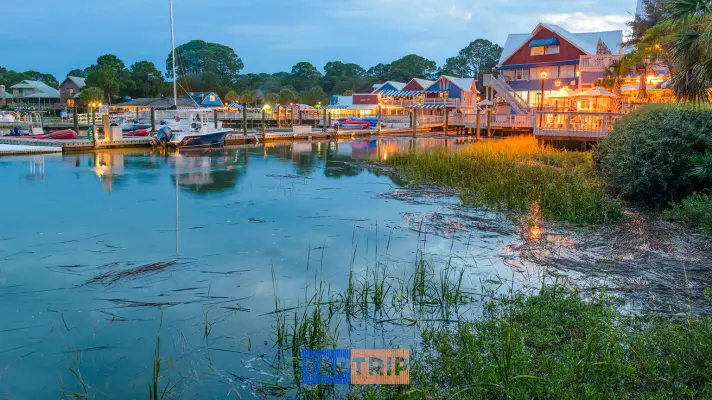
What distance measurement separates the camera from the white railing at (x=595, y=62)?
37094 millimetres

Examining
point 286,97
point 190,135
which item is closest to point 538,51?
point 190,135

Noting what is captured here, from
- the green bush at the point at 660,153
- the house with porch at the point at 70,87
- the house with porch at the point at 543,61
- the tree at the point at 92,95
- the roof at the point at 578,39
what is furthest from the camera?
the house with porch at the point at 70,87

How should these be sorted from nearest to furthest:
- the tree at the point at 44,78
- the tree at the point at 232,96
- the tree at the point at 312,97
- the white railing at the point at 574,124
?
the white railing at the point at 574,124
the tree at the point at 232,96
the tree at the point at 312,97
the tree at the point at 44,78

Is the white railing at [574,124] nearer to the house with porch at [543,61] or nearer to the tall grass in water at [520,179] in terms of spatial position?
the tall grass in water at [520,179]

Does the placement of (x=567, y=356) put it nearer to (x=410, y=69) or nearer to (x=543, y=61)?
(x=543, y=61)

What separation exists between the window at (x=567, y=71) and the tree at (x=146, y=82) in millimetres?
53489

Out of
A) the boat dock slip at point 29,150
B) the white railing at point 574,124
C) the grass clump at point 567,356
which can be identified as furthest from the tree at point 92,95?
the grass clump at point 567,356

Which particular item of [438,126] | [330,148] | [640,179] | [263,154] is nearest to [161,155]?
[263,154]

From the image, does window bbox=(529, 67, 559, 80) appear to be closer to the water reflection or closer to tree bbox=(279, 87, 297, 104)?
the water reflection

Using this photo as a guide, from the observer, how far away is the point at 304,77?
118m

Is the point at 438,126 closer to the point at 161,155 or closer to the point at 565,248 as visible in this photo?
the point at 161,155

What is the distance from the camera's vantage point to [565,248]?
10375 mm

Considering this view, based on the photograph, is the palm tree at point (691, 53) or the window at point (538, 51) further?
the window at point (538, 51)

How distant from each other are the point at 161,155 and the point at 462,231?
70.7 ft
